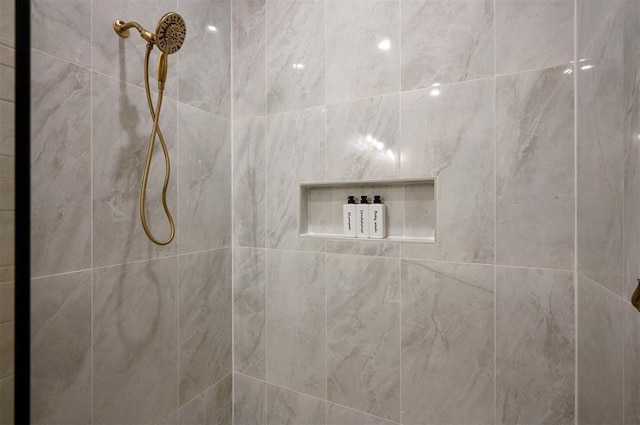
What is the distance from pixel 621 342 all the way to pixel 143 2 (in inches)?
63.5

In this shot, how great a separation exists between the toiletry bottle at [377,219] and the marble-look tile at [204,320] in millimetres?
691

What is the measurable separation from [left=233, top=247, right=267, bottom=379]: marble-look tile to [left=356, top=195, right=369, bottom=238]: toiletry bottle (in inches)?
17.9

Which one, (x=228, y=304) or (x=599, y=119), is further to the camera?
(x=228, y=304)

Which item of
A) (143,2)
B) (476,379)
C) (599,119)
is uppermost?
(143,2)

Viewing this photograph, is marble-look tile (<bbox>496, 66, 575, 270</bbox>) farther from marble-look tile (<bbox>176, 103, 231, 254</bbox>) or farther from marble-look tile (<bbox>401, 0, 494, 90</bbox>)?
marble-look tile (<bbox>176, 103, 231, 254</bbox>)

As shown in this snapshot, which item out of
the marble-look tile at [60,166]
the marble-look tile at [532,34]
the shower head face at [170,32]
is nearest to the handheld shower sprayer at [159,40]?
the shower head face at [170,32]

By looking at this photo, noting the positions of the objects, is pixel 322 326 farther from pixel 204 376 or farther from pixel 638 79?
pixel 638 79

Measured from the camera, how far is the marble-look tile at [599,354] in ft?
2.21

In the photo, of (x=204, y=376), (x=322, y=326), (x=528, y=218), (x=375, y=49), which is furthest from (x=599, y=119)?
(x=204, y=376)

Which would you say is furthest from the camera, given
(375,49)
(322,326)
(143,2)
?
(322,326)

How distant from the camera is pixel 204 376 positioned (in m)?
1.39

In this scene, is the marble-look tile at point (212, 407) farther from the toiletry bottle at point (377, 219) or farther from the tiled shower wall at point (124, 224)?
the toiletry bottle at point (377, 219)

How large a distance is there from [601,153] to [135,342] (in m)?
1.44

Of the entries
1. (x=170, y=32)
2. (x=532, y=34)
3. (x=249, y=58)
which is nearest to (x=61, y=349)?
(x=170, y=32)
